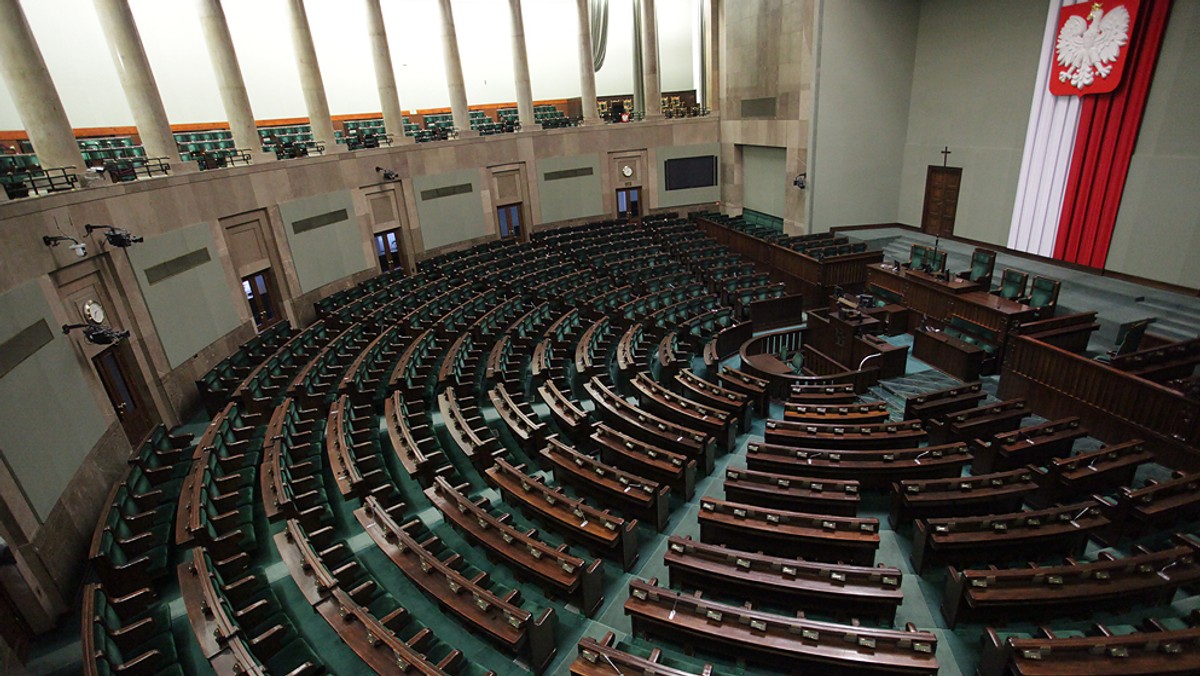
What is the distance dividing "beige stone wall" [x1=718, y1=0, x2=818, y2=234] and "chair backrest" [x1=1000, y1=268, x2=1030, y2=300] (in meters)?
6.17

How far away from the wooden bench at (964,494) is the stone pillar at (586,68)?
14.5m

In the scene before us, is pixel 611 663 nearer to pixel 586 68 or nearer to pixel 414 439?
pixel 414 439

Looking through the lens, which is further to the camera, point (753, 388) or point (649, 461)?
point (753, 388)

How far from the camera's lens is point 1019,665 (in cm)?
319

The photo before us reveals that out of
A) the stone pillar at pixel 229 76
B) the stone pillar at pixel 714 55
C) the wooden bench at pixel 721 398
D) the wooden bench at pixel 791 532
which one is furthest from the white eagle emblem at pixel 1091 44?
the stone pillar at pixel 229 76

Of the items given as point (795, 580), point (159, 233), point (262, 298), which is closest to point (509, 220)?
point (262, 298)

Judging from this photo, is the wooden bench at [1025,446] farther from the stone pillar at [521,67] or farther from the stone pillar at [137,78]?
the stone pillar at [521,67]

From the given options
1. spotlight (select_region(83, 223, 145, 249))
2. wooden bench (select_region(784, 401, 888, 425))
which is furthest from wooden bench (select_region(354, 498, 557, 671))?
spotlight (select_region(83, 223, 145, 249))

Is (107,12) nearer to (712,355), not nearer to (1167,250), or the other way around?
(712,355)

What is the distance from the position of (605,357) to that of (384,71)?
9.20 m

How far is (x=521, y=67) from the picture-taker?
15.0m

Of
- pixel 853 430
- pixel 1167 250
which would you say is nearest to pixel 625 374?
pixel 853 430

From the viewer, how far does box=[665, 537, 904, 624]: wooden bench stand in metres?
3.82

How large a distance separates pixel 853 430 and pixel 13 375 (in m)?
8.09
